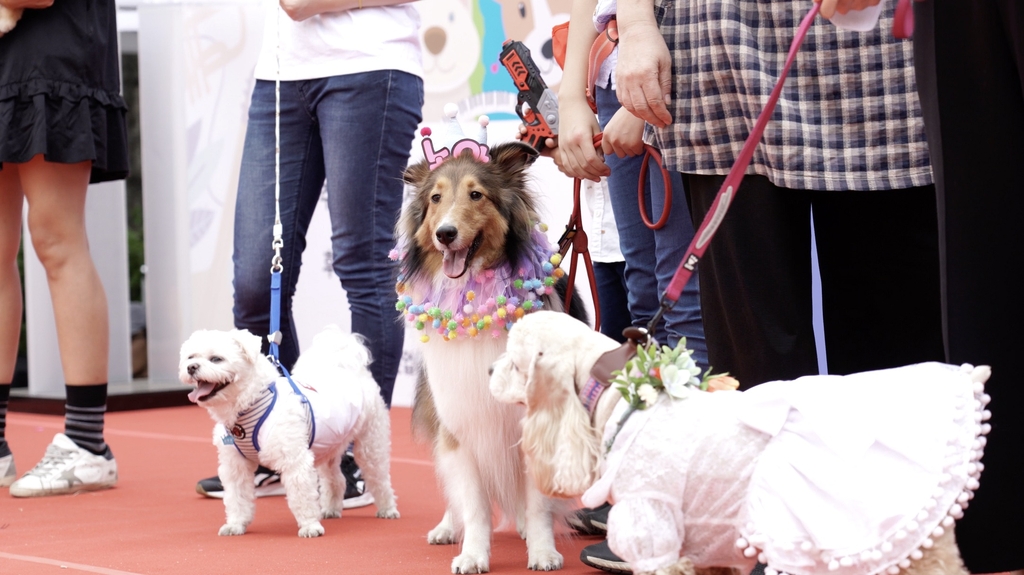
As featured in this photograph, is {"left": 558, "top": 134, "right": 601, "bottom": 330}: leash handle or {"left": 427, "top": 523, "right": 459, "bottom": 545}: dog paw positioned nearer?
{"left": 558, "top": 134, "right": 601, "bottom": 330}: leash handle

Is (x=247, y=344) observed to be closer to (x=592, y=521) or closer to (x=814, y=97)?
(x=592, y=521)

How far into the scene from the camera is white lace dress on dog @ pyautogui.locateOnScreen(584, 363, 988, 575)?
1390mm

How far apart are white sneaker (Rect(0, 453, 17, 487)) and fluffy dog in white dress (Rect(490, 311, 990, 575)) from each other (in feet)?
9.42

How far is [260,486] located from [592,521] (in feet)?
4.42

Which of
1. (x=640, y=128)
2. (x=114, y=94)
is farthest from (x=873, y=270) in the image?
(x=114, y=94)

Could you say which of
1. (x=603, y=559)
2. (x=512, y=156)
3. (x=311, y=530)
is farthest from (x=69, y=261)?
(x=603, y=559)

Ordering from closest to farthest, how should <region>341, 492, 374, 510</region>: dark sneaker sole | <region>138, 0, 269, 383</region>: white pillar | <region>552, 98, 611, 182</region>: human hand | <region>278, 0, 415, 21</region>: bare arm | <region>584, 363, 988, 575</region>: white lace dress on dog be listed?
<region>584, 363, 988, 575</region>: white lace dress on dog < <region>552, 98, 611, 182</region>: human hand < <region>278, 0, 415, 21</region>: bare arm < <region>341, 492, 374, 510</region>: dark sneaker sole < <region>138, 0, 269, 383</region>: white pillar

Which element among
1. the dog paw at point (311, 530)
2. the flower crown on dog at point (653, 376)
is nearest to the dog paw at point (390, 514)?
the dog paw at point (311, 530)

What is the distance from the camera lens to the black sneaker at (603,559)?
7.61 feet

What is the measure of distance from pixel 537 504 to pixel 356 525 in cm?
87

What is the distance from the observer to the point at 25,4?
132 inches

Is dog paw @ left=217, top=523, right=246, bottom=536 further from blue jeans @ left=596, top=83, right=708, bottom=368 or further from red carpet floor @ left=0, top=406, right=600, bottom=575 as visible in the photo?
blue jeans @ left=596, top=83, right=708, bottom=368

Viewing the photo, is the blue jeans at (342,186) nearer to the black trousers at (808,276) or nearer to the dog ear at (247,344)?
the dog ear at (247,344)

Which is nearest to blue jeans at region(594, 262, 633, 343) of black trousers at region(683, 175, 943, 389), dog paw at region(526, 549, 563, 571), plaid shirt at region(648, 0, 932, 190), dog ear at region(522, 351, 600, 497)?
dog paw at region(526, 549, 563, 571)
